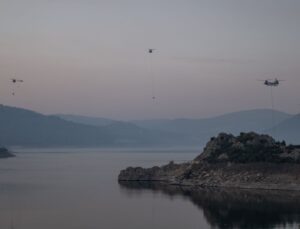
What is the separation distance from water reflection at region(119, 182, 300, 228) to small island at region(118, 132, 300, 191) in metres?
2.11

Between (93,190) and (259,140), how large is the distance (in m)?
15.7

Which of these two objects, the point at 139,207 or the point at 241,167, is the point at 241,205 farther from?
the point at 241,167

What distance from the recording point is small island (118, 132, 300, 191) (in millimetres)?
51844

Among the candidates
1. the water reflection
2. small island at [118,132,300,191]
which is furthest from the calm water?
small island at [118,132,300,191]

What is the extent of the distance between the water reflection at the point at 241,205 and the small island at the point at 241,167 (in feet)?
6.92

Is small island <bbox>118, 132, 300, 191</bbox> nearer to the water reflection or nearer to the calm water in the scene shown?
the water reflection

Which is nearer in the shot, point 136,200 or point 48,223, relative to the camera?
point 48,223

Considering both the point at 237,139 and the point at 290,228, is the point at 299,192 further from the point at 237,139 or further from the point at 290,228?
the point at 290,228

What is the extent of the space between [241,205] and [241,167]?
1284cm

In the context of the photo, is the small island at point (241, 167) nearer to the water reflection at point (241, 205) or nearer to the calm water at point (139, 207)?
the water reflection at point (241, 205)

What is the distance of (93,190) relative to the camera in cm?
5456

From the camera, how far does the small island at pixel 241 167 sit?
5184cm

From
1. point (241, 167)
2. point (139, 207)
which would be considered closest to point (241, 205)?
point (139, 207)

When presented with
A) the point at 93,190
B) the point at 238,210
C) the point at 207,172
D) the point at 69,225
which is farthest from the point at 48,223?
the point at 207,172
